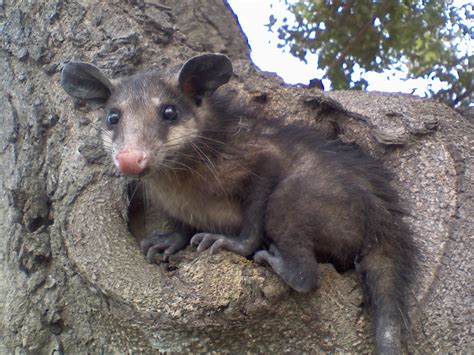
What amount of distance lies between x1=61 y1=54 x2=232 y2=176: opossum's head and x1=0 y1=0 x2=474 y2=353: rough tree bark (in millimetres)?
259

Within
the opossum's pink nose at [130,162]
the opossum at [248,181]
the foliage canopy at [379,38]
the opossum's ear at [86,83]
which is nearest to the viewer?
the opossum's pink nose at [130,162]

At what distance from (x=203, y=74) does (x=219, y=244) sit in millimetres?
1138

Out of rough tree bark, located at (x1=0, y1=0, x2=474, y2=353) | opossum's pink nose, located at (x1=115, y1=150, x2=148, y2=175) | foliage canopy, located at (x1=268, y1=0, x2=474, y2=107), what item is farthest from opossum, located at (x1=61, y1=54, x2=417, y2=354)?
foliage canopy, located at (x1=268, y1=0, x2=474, y2=107)

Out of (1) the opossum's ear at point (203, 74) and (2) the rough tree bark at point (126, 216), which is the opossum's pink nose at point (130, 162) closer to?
(2) the rough tree bark at point (126, 216)

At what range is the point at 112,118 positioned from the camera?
3.90 metres

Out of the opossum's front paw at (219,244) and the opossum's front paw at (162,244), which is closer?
the opossum's front paw at (219,244)

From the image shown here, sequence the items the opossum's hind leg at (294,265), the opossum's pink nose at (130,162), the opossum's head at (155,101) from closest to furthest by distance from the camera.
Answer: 1. the opossum's hind leg at (294,265)
2. the opossum's pink nose at (130,162)
3. the opossum's head at (155,101)

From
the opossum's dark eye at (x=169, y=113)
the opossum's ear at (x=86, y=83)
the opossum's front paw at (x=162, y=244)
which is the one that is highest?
the opossum's dark eye at (x=169, y=113)

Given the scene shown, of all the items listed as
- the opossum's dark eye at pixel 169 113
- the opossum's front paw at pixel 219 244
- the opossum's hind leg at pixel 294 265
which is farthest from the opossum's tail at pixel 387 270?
the opossum's dark eye at pixel 169 113

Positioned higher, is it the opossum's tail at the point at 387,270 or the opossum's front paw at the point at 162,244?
the opossum's tail at the point at 387,270

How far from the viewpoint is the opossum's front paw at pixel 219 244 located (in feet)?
10.9

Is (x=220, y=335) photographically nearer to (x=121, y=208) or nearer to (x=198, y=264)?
(x=198, y=264)

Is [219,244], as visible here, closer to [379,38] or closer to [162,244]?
[162,244]

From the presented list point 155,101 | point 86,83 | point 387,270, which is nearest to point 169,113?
point 155,101
